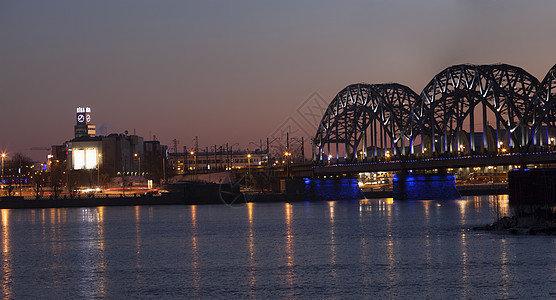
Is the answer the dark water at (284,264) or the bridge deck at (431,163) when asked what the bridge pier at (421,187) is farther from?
the dark water at (284,264)

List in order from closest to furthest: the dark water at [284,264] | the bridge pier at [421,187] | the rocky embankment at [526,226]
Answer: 1. the dark water at [284,264]
2. the rocky embankment at [526,226]
3. the bridge pier at [421,187]

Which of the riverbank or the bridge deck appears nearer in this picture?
the bridge deck

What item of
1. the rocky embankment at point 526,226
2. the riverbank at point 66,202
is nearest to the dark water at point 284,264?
the rocky embankment at point 526,226

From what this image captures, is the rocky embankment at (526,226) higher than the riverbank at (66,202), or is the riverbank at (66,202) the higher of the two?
the riverbank at (66,202)

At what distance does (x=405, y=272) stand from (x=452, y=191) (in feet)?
428

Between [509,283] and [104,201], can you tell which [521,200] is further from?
[104,201]

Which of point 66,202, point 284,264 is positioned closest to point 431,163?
point 66,202

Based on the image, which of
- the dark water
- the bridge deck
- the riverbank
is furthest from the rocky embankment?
the riverbank

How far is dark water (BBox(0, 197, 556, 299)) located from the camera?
39750 mm

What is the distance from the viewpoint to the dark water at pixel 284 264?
3975cm

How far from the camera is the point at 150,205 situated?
18338 centimetres

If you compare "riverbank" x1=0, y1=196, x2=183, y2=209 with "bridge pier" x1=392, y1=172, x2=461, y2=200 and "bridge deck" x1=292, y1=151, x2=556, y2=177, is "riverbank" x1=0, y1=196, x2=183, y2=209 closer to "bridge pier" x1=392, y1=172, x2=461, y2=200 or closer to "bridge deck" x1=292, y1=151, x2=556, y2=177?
"bridge deck" x1=292, y1=151, x2=556, y2=177

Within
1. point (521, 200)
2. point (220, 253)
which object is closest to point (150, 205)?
point (521, 200)

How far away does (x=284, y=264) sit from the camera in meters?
50.9
